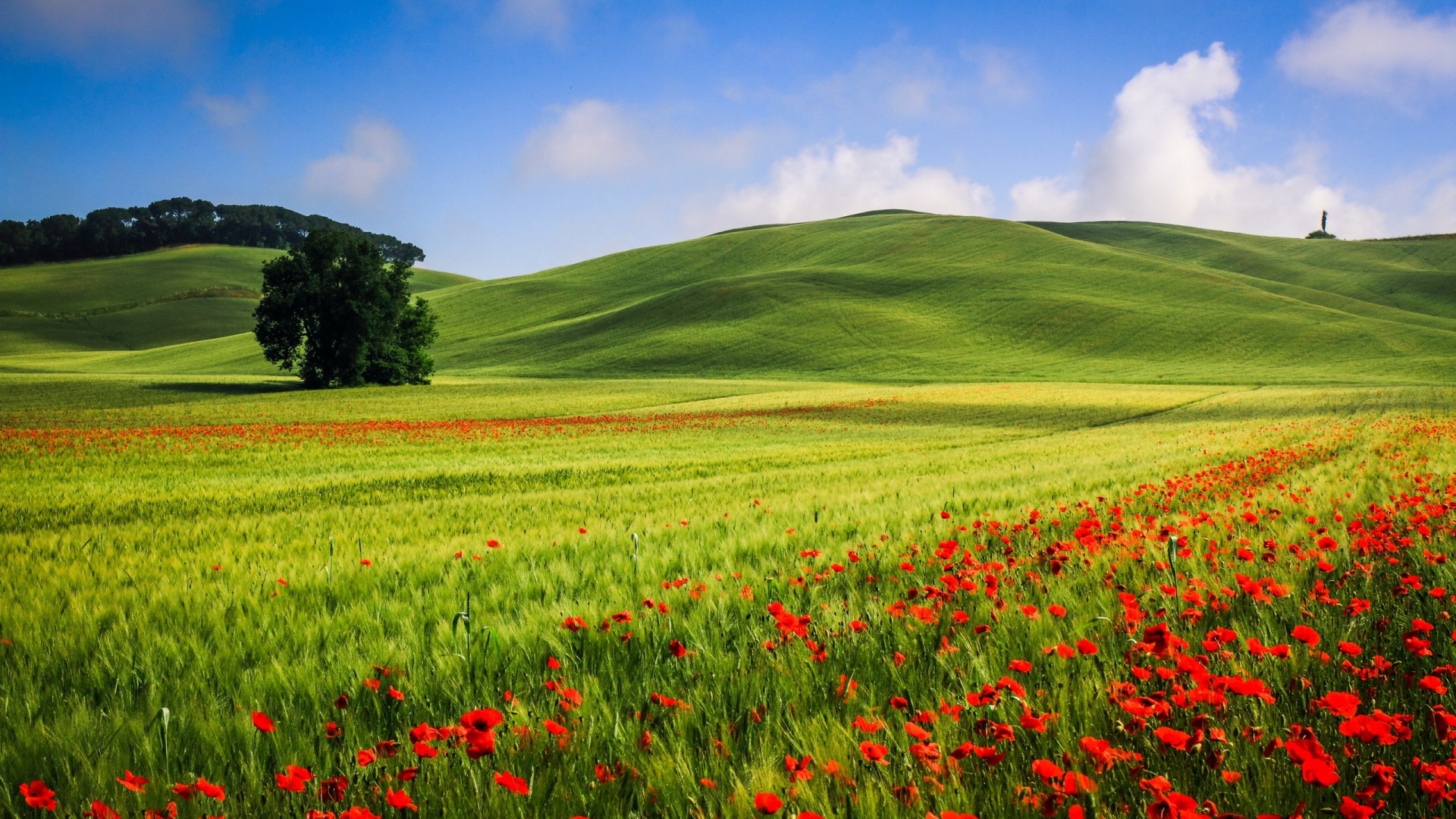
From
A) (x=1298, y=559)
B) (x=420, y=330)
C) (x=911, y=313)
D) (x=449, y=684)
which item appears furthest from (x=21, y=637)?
(x=911, y=313)

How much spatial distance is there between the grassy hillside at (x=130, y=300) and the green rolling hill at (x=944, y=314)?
1512 mm

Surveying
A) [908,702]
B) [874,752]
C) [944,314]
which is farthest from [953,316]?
[874,752]

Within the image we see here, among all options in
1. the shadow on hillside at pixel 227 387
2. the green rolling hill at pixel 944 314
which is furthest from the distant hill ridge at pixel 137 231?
the shadow on hillside at pixel 227 387

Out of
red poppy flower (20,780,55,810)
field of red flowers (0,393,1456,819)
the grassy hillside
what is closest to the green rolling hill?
the grassy hillside

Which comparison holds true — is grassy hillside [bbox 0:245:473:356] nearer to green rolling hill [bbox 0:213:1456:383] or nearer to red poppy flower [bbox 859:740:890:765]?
green rolling hill [bbox 0:213:1456:383]

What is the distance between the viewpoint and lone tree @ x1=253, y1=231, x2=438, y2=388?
5259 centimetres

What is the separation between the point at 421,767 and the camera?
6.92ft

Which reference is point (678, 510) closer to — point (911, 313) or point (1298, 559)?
point (1298, 559)

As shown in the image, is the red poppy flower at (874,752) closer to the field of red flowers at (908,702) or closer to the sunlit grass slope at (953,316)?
the field of red flowers at (908,702)

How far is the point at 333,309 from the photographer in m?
53.0

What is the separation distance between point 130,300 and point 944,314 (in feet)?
460

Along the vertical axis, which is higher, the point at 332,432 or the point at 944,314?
the point at 944,314

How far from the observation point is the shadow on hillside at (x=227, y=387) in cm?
4888

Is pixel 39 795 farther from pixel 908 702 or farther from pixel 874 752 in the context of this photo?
pixel 908 702
